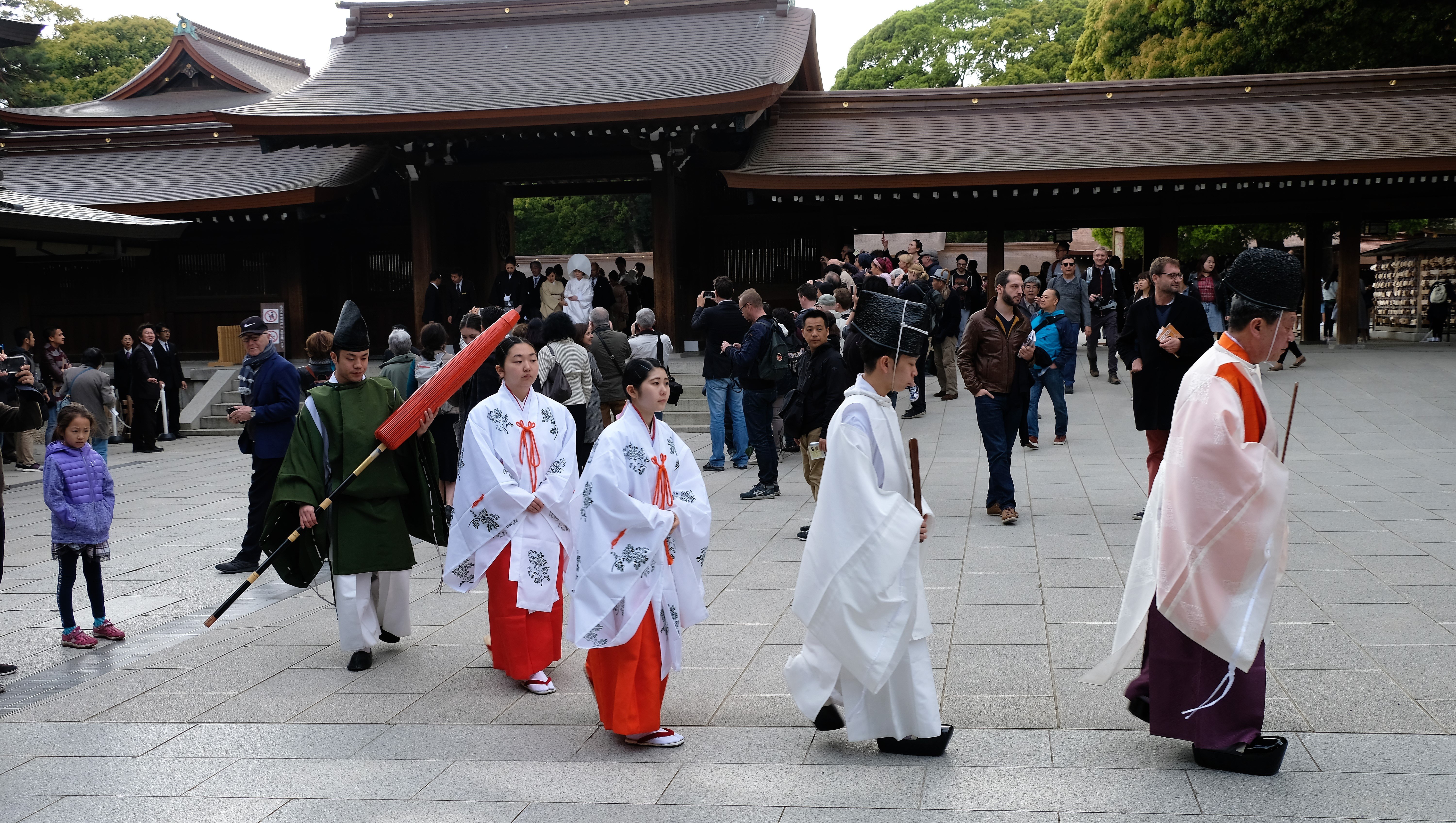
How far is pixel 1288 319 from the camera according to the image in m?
3.54

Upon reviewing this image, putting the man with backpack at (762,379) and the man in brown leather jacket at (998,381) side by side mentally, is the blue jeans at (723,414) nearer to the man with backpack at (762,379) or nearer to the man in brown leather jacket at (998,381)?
the man with backpack at (762,379)

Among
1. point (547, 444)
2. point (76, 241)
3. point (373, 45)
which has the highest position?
point (373, 45)

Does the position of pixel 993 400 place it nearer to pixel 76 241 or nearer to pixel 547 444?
pixel 547 444

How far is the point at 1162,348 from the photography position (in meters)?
6.93

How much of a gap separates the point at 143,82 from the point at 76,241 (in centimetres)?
1440

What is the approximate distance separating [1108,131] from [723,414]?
9.76 metres

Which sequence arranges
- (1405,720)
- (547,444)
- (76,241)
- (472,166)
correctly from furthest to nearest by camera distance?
1. (472,166)
2. (76,241)
3. (547,444)
4. (1405,720)

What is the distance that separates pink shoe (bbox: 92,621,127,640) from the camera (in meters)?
5.66

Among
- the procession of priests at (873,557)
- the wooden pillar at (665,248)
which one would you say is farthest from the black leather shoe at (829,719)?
the wooden pillar at (665,248)

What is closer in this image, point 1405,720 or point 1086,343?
point 1405,720

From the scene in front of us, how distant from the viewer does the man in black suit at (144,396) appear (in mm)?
13750

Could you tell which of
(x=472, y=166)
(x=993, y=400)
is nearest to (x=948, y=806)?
(x=993, y=400)

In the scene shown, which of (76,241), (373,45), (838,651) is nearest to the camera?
(838,651)

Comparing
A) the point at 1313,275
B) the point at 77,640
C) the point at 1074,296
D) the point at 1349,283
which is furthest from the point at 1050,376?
the point at 1313,275
